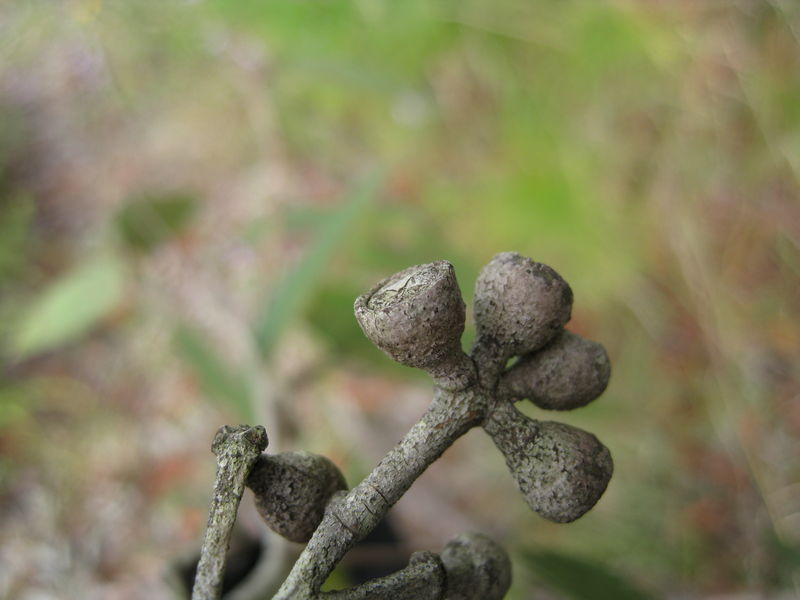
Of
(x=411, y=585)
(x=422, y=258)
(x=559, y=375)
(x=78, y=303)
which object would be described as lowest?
(x=411, y=585)

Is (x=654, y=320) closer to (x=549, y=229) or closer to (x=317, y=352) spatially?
(x=549, y=229)

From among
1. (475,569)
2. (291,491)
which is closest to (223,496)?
(291,491)

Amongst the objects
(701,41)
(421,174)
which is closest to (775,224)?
(701,41)

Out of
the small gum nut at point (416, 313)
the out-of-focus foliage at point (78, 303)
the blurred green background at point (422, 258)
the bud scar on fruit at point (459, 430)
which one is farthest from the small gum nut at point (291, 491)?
the out-of-focus foliage at point (78, 303)

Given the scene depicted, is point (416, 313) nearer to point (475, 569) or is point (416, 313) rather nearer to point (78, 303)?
point (475, 569)

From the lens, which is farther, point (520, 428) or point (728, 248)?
point (728, 248)

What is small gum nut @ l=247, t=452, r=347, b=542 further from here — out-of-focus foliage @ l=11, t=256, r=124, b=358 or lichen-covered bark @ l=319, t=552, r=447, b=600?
out-of-focus foliage @ l=11, t=256, r=124, b=358

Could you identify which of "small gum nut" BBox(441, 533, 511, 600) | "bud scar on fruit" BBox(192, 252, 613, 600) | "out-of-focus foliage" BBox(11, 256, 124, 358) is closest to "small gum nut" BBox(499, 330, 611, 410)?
"bud scar on fruit" BBox(192, 252, 613, 600)
